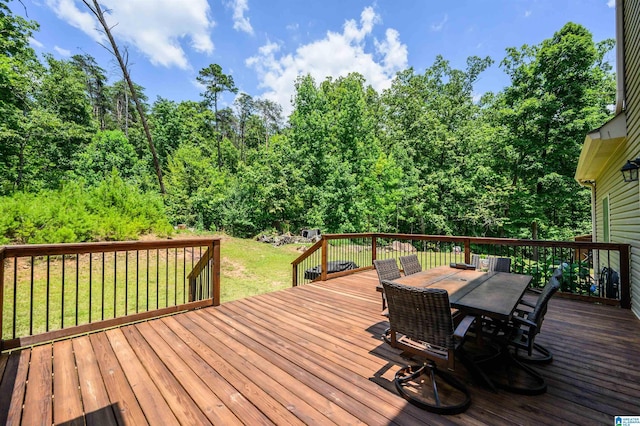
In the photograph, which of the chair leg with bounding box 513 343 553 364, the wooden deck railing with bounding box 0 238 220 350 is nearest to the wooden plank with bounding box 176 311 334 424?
the wooden deck railing with bounding box 0 238 220 350

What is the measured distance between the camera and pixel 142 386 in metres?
2.17

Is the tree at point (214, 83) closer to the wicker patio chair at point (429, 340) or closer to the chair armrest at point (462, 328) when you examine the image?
the wicker patio chair at point (429, 340)

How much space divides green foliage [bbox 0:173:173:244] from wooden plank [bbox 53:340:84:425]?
7.47m

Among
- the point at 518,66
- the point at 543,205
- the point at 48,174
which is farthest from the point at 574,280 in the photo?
the point at 48,174

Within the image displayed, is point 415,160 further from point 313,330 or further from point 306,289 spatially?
point 313,330

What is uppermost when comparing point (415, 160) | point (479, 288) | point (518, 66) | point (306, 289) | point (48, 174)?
point (518, 66)

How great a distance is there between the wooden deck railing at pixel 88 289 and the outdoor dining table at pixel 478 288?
2.96m

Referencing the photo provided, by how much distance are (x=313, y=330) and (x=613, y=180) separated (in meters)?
6.73

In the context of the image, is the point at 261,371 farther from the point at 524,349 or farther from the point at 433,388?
the point at 524,349

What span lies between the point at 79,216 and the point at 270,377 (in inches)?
394

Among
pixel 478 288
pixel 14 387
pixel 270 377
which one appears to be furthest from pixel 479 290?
pixel 14 387

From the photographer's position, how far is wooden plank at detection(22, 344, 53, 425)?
1.79 meters

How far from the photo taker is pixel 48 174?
15.4 metres

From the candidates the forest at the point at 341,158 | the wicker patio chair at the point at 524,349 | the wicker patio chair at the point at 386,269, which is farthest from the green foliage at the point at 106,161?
the wicker patio chair at the point at 524,349
